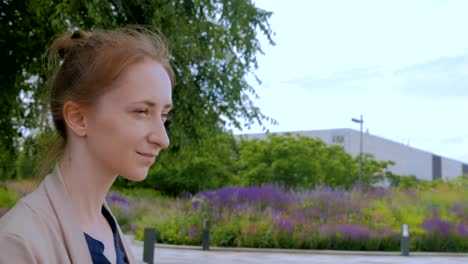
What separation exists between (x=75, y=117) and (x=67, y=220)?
231 millimetres

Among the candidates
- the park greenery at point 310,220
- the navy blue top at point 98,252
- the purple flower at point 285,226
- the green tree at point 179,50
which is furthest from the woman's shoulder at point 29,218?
the purple flower at point 285,226

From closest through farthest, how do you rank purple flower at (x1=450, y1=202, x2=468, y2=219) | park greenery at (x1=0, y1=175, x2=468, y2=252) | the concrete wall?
1. park greenery at (x1=0, y1=175, x2=468, y2=252)
2. purple flower at (x1=450, y1=202, x2=468, y2=219)
3. the concrete wall

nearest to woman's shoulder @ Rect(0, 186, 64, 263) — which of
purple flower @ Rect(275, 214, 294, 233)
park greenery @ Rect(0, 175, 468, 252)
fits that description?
park greenery @ Rect(0, 175, 468, 252)

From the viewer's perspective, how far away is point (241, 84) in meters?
10.5

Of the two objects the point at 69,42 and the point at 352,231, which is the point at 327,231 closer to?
the point at 352,231

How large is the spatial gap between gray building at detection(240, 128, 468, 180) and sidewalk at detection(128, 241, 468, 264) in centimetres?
4842

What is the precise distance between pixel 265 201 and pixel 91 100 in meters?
24.7

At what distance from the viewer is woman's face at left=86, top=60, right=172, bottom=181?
4.09 ft

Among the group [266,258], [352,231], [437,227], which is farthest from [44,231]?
[437,227]

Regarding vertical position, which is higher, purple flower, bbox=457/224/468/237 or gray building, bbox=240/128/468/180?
gray building, bbox=240/128/468/180

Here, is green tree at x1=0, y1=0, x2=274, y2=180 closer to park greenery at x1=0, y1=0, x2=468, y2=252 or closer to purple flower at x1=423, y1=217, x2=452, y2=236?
→ park greenery at x1=0, y1=0, x2=468, y2=252

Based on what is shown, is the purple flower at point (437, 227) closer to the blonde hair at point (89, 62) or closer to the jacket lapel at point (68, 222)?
the blonde hair at point (89, 62)

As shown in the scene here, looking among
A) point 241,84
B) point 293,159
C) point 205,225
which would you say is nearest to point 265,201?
point 205,225

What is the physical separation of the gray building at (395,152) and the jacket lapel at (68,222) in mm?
68968
